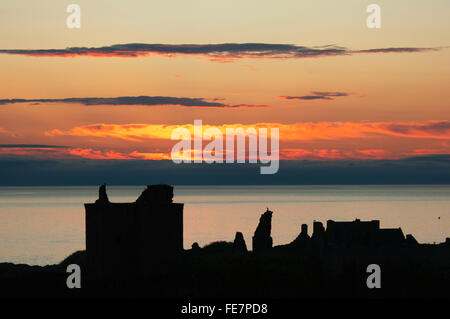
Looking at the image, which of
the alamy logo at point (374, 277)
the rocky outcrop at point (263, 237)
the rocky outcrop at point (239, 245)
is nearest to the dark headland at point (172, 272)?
the alamy logo at point (374, 277)

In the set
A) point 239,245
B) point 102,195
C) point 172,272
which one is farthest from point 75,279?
point 239,245

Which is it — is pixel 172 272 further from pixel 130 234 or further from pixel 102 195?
pixel 102 195

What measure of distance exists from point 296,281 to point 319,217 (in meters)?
142

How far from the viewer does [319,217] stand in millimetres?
196875

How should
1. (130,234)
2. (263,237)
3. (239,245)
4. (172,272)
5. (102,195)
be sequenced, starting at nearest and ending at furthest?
(102,195)
(172,272)
(130,234)
(239,245)
(263,237)

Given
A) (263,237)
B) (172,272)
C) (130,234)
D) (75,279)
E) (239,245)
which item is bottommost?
(75,279)

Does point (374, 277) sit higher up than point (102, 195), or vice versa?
point (102, 195)

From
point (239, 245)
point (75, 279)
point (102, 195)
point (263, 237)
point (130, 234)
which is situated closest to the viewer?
point (75, 279)

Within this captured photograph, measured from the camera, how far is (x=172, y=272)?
55.7 metres

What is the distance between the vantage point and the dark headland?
178ft

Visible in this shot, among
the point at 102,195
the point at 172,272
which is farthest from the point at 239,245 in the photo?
the point at 102,195

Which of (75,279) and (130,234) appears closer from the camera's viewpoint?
(75,279)

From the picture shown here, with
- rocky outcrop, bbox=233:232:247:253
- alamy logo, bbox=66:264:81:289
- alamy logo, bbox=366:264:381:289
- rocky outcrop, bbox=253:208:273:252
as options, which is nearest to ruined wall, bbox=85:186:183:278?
alamy logo, bbox=66:264:81:289

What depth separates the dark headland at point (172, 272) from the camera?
54.2 m
